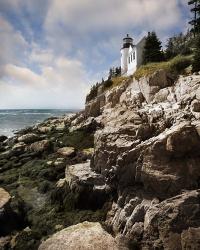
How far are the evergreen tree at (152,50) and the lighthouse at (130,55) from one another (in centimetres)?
311

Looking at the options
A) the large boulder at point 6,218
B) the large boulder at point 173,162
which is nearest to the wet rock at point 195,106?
the large boulder at point 173,162

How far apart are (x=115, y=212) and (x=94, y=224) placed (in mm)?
2441

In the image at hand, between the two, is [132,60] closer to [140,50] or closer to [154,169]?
[140,50]

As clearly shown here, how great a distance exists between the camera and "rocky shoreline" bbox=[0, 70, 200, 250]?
1475cm

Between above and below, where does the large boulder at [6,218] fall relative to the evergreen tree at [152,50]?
below

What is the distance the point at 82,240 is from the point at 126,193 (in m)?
4.96

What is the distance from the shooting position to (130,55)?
5656 cm

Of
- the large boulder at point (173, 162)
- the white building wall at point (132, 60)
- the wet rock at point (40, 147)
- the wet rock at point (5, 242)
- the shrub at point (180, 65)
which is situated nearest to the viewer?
the large boulder at point (173, 162)

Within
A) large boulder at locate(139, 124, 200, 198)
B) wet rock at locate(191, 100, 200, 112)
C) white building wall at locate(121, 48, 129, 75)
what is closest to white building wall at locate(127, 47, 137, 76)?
white building wall at locate(121, 48, 129, 75)

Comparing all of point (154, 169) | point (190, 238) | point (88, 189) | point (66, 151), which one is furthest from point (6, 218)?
point (66, 151)

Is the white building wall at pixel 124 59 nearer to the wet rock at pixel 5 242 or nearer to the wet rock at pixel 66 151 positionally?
the wet rock at pixel 66 151

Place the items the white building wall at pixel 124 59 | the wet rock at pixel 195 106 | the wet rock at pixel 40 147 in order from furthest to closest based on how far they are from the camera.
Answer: the white building wall at pixel 124 59 < the wet rock at pixel 40 147 < the wet rock at pixel 195 106

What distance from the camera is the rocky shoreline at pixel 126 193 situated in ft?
48.4

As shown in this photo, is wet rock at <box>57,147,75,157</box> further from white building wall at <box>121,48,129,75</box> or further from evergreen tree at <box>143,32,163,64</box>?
white building wall at <box>121,48,129,75</box>
